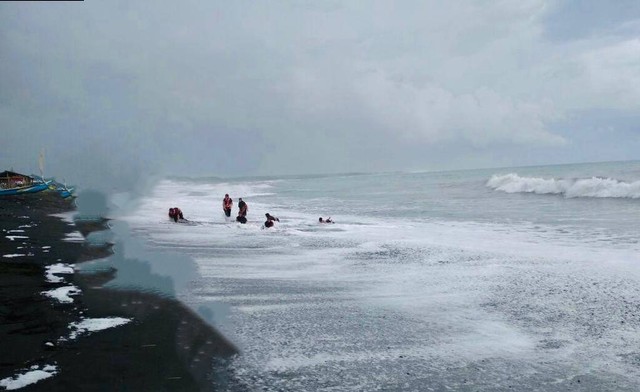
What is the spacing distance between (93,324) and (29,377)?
6.70 ft

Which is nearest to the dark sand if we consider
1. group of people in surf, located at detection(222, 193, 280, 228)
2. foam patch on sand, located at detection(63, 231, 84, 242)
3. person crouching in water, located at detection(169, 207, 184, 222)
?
foam patch on sand, located at detection(63, 231, 84, 242)

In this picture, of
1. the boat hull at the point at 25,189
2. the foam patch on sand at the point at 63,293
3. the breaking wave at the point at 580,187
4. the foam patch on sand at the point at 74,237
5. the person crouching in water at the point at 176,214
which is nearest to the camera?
the foam patch on sand at the point at 63,293

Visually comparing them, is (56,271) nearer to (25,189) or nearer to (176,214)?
(176,214)

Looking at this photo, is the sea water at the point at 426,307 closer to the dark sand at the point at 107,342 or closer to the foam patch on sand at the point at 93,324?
the dark sand at the point at 107,342

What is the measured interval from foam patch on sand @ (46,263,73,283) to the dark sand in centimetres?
16

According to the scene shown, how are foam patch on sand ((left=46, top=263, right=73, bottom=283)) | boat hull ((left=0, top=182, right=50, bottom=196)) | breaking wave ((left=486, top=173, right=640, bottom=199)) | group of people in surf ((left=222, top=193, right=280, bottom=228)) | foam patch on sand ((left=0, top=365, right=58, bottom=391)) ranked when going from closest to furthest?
foam patch on sand ((left=0, top=365, right=58, bottom=391)) < foam patch on sand ((left=46, top=263, right=73, bottom=283)) < group of people in surf ((left=222, top=193, right=280, bottom=228)) < breaking wave ((left=486, top=173, right=640, bottom=199)) < boat hull ((left=0, top=182, right=50, bottom=196))

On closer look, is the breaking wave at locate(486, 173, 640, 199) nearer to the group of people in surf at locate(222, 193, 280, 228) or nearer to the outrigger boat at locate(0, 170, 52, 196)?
the group of people in surf at locate(222, 193, 280, 228)

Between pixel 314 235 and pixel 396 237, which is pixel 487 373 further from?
pixel 314 235

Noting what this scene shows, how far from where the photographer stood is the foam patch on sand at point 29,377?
17.7 ft

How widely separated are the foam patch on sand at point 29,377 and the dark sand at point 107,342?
0.09m

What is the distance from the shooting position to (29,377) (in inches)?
221

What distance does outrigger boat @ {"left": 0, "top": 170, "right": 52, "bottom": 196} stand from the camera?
43.5 metres

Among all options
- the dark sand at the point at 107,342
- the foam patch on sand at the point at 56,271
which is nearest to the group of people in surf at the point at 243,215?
the foam patch on sand at the point at 56,271

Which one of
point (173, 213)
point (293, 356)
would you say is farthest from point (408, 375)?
point (173, 213)
